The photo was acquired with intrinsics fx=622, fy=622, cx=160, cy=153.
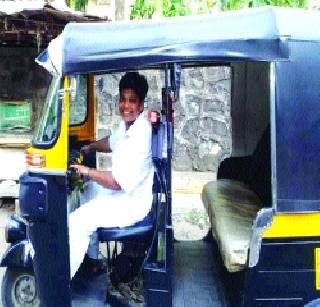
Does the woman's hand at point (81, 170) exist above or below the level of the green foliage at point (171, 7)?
below

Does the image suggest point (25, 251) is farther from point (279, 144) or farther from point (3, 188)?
point (3, 188)

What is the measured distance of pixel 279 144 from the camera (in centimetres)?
344

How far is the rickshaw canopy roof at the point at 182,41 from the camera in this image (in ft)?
11.2

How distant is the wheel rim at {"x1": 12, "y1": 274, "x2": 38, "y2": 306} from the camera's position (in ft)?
14.7

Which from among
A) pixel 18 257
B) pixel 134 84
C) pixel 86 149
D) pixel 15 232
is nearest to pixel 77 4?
pixel 86 149

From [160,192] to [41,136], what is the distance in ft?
2.70

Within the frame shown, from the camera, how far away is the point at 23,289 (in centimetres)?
448

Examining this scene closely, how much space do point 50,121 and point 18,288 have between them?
1.39 m

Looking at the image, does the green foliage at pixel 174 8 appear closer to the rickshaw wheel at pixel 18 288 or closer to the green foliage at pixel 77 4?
the green foliage at pixel 77 4

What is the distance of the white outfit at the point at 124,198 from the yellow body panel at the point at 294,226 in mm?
922

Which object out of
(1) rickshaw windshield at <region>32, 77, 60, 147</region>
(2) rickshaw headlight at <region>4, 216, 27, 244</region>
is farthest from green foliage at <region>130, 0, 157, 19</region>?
(1) rickshaw windshield at <region>32, 77, 60, 147</region>

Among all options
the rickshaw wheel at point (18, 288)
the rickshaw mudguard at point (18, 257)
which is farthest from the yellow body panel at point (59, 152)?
the rickshaw wheel at point (18, 288)

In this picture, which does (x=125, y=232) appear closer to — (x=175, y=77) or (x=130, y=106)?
(x=130, y=106)

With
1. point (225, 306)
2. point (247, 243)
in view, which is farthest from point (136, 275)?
point (247, 243)
